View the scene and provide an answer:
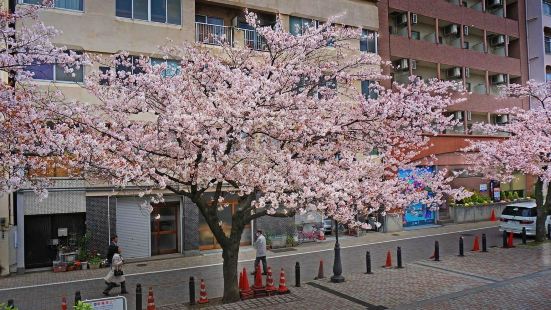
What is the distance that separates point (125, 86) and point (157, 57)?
9798 millimetres

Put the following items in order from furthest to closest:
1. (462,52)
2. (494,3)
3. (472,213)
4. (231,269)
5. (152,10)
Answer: (494,3)
(462,52)
(472,213)
(152,10)
(231,269)

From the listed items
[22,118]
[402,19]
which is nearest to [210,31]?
[402,19]

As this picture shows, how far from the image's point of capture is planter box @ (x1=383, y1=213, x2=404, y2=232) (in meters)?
28.4

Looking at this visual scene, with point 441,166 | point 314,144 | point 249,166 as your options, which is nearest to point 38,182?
point 249,166

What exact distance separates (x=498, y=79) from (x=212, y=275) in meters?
31.2

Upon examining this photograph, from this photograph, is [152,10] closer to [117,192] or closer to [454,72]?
[117,192]

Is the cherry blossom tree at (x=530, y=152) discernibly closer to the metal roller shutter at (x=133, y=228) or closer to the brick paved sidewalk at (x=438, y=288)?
the brick paved sidewalk at (x=438, y=288)

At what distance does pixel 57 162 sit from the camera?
10117 mm

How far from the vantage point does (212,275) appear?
17594mm

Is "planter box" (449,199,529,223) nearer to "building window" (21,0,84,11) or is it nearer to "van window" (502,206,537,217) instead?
"van window" (502,206,537,217)

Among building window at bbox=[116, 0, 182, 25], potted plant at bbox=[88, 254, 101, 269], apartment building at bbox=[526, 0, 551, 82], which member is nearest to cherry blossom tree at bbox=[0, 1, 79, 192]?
potted plant at bbox=[88, 254, 101, 269]

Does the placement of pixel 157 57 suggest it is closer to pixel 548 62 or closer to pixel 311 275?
pixel 311 275

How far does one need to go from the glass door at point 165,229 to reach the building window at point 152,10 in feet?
31.0

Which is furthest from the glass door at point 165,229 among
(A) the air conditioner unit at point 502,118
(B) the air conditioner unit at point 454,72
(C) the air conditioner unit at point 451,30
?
(A) the air conditioner unit at point 502,118
